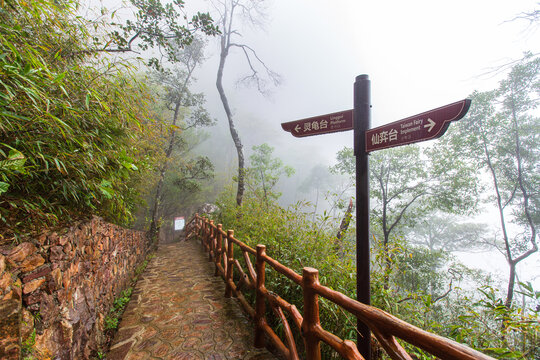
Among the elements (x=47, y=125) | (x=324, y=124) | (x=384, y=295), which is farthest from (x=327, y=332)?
(x=47, y=125)

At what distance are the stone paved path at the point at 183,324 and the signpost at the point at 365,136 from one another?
1.27m

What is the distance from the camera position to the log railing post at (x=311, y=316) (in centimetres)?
135

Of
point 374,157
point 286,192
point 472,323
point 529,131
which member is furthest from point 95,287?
point 286,192

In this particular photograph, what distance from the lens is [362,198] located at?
1.41 metres

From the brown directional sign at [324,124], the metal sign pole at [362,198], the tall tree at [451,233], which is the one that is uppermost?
the brown directional sign at [324,124]

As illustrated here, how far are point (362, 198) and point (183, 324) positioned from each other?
8.37ft

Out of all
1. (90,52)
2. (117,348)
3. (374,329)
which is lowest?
(117,348)

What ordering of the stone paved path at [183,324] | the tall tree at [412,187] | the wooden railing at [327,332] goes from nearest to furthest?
the wooden railing at [327,332] < the stone paved path at [183,324] < the tall tree at [412,187]

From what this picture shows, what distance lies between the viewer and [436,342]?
72 centimetres

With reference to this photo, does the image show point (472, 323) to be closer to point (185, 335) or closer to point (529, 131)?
point (185, 335)

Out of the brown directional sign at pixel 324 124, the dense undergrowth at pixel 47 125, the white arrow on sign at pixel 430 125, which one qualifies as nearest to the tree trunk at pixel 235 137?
the dense undergrowth at pixel 47 125

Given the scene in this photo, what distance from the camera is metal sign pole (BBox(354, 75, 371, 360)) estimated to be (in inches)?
53.1

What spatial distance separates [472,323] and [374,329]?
1032 millimetres

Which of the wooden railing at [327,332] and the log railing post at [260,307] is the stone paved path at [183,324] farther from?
the wooden railing at [327,332]
